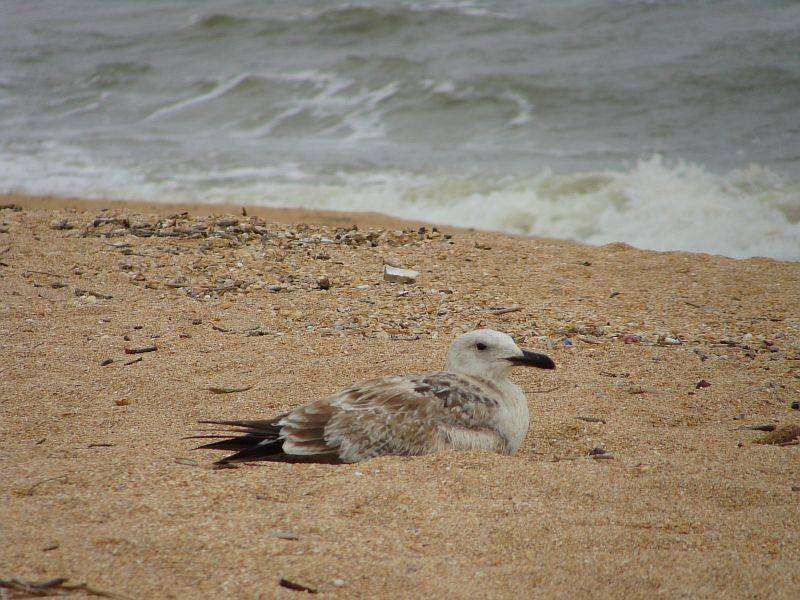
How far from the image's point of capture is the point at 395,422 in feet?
14.6

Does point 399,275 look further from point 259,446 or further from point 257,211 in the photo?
point 257,211

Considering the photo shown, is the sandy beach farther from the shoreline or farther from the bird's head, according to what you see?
the shoreline

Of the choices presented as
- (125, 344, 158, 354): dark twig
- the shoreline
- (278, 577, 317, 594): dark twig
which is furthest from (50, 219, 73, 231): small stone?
(278, 577, 317, 594): dark twig

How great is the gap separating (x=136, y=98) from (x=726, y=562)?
1929 cm

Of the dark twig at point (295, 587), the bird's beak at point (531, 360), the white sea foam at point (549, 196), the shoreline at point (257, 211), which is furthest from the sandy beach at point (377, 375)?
the white sea foam at point (549, 196)

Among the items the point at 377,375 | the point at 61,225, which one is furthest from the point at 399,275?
the point at 61,225

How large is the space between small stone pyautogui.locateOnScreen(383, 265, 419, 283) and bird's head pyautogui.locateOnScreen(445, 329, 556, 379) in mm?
2775

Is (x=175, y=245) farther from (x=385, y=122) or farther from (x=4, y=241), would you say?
(x=385, y=122)

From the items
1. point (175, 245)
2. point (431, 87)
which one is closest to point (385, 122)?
point (431, 87)

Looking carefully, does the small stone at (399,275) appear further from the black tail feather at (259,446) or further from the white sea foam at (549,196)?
the white sea foam at (549,196)

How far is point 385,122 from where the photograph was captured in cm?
1731

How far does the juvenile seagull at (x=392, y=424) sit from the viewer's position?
4359 mm

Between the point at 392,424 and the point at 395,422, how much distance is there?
0.06ft

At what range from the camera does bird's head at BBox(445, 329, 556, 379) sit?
16.0 ft
